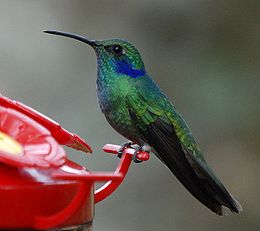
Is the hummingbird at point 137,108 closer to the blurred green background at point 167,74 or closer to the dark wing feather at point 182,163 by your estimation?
the dark wing feather at point 182,163

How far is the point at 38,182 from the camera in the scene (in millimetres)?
1789

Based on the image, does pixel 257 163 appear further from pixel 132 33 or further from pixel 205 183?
pixel 205 183

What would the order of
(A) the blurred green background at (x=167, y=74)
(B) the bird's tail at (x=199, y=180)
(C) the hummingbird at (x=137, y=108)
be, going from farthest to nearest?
(A) the blurred green background at (x=167, y=74) < (C) the hummingbird at (x=137, y=108) < (B) the bird's tail at (x=199, y=180)

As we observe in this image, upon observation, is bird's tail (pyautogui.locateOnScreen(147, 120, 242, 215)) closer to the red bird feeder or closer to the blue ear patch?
the blue ear patch

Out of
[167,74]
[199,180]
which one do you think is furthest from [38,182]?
[167,74]

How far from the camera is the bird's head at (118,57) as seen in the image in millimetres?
3010

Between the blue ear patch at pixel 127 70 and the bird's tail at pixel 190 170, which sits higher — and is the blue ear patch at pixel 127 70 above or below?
above

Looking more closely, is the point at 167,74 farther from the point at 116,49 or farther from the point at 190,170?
the point at 190,170

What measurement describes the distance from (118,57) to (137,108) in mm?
186

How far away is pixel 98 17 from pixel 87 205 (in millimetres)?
3487

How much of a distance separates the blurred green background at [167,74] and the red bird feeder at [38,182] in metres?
3.20

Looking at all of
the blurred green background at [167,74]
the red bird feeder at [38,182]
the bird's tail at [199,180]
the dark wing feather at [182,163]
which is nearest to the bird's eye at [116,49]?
the dark wing feather at [182,163]

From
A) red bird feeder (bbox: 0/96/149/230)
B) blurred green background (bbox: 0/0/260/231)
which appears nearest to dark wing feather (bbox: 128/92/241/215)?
red bird feeder (bbox: 0/96/149/230)

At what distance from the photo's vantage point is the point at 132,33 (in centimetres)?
532
